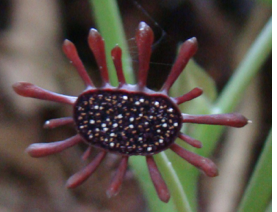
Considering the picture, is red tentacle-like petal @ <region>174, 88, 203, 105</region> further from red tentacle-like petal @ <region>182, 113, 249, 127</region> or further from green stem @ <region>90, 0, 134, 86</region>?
green stem @ <region>90, 0, 134, 86</region>

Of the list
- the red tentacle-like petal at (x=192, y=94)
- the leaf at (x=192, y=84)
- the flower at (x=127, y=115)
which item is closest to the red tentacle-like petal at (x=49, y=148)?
the flower at (x=127, y=115)

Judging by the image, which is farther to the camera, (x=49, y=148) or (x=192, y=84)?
(x=192, y=84)

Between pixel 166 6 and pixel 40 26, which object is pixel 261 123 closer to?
pixel 166 6

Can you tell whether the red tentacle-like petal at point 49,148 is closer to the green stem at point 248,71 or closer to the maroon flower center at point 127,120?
the maroon flower center at point 127,120

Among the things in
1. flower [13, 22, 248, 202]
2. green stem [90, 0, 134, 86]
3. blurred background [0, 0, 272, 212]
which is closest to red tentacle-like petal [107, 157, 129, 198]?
flower [13, 22, 248, 202]

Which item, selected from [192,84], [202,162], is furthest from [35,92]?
[192,84]

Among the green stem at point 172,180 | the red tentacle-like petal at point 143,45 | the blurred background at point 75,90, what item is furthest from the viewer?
the blurred background at point 75,90

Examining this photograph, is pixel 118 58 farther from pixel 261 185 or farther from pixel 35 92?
pixel 261 185
